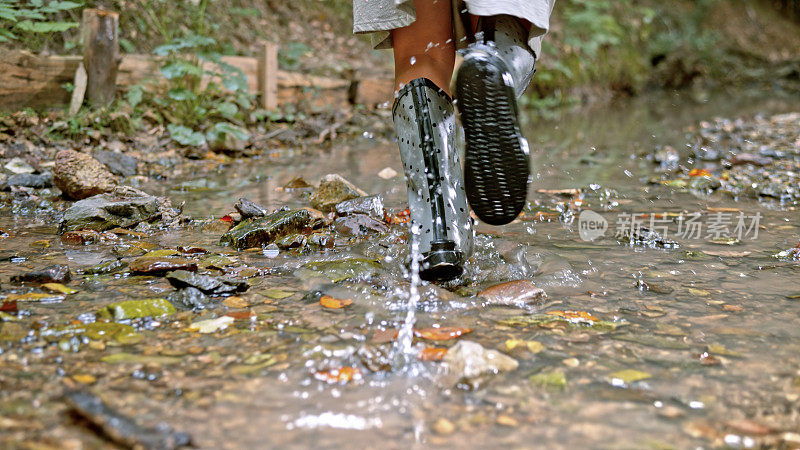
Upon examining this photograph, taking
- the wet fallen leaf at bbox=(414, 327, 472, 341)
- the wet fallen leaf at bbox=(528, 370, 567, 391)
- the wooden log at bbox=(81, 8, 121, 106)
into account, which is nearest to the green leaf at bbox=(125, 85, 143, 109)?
the wooden log at bbox=(81, 8, 121, 106)

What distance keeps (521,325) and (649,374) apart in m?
0.33

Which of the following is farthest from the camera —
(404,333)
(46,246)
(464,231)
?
(46,246)

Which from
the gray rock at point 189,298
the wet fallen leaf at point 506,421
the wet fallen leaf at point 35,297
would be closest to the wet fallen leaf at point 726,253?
the wet fallen leaf at point 506,421

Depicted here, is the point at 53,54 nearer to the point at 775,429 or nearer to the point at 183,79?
the point at 183,79

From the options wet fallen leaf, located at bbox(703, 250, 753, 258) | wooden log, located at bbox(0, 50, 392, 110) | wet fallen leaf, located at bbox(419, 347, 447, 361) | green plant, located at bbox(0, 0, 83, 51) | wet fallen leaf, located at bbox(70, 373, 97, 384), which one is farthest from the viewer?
wooden log, located at bbox(0, 50, 392, 110)

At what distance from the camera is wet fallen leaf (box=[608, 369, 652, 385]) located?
3.94 feet

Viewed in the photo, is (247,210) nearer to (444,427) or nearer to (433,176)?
(433,176)

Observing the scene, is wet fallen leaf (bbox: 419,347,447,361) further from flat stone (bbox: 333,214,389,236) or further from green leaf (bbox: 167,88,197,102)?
green leaf (bbox: 167,88,197,102)

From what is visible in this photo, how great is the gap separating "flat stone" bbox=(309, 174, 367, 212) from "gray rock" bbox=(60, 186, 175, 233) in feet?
2.18

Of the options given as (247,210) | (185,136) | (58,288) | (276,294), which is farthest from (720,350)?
(185,136)

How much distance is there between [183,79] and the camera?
485 centimetres

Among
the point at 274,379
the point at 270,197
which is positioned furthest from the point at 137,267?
the point at 270,197

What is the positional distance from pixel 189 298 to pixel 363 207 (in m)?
1.18

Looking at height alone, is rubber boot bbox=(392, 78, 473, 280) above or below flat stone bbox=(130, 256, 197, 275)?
above
